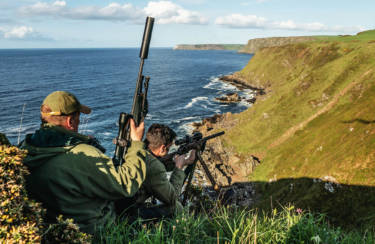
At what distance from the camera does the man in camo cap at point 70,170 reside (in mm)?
3598

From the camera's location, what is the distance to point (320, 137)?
85.9ft

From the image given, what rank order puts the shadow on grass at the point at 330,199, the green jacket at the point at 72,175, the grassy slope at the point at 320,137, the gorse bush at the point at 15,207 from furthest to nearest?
the grassy slope at the point at 320,137 → the shadow on grass at the point at 330,199 → the green jacket at the point at 72,175 → the gorse bush at the point at 15,207

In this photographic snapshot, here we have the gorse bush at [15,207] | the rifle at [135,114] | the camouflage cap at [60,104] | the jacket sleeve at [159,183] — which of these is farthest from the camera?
the jacket sleeve at [159,183]

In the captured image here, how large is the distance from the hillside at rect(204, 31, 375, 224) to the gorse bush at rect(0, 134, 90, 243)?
14.6 m

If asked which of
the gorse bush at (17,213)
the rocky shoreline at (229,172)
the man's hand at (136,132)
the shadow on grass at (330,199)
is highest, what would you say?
the man's hand at (136,132)

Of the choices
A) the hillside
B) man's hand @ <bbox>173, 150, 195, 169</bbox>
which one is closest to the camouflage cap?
man's hand @ <bbox>173, 150, 195, 169</bbox>

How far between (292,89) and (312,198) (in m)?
27.4

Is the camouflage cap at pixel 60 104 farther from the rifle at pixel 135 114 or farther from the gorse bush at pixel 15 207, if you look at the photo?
the gorse bush at pixel 15 207

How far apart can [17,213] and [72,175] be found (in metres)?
0.82

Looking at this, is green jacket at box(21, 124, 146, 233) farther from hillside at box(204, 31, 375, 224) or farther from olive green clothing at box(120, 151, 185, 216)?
hillside at box(204, 31, 375, 224)

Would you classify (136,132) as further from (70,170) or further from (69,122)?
(70,170)

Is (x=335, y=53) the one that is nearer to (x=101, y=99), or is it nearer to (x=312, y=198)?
(x=312, y=198)

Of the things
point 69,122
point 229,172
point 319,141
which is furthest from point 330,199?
point 69,122

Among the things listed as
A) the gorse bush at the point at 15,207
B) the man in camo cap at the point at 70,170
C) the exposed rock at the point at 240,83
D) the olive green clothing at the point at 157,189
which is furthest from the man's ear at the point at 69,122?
the exposed rock at the point at 240,83
